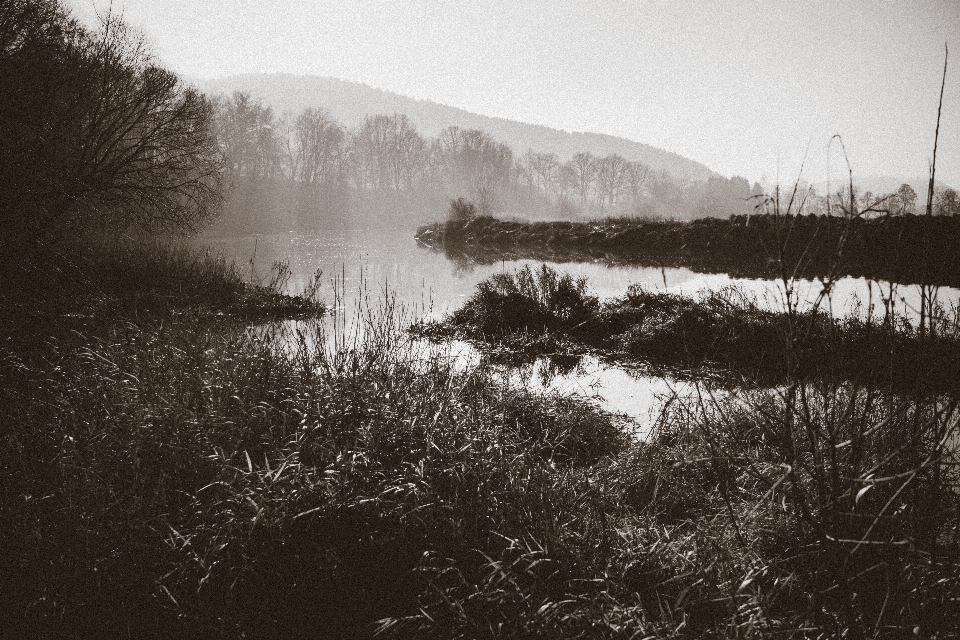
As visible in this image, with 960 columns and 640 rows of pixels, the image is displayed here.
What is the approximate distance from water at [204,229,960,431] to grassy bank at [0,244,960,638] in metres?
1.09

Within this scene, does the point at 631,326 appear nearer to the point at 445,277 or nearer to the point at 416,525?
the point at 416,525

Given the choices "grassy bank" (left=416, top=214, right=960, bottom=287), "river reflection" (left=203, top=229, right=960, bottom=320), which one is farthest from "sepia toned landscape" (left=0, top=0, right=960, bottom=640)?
"grassy bank" (left=416, top=214, right=960, bottom=287)

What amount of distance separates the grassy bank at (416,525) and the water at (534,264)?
109 cm

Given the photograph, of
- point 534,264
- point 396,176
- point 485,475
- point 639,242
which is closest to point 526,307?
Answer: point 485,475

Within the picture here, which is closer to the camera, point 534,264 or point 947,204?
point 947,204

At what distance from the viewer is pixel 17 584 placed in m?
3.20

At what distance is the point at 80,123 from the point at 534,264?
17.6m

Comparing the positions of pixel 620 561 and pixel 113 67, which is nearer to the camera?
pixel 620 561

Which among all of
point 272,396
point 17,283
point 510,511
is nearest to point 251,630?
point 510,511

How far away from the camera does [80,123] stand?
1622cm

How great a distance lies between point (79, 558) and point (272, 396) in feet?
8.00

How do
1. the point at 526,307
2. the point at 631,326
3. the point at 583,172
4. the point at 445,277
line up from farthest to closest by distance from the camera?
the point at 583,172, the point at 445,277, the point at 526,307, the point at 631,326

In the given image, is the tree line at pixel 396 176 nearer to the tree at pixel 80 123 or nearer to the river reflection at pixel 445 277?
the river reflection at pixel 445 277

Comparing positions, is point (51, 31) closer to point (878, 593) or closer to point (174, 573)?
point (174, 573)
